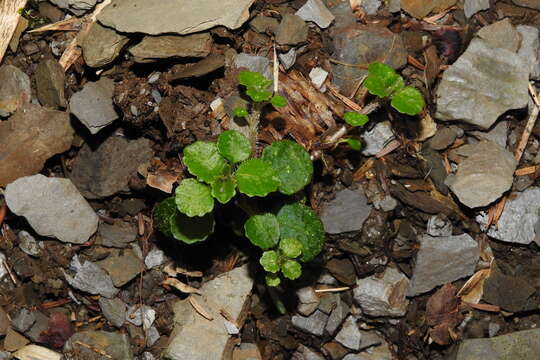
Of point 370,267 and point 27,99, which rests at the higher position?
point 27,99

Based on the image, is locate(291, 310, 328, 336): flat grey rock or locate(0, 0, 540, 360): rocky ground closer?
locate(0, 0, 540, 360): rocky ground

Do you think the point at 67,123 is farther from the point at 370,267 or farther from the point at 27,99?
the point at 370,267

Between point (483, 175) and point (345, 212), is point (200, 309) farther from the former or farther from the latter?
point (483, 175)

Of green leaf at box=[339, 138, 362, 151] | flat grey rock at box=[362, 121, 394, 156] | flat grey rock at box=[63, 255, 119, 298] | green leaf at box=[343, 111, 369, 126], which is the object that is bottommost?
flat grey rock at box=[63, 255, 119, 298]

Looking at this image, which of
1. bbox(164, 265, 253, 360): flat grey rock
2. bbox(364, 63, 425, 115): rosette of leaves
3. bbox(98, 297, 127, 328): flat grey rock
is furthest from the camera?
bbox(98, 297, 127, 328): flat grey rock

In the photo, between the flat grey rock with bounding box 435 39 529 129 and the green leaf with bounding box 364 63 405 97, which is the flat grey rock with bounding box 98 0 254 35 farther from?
the flat grey rock with bounding box 435 39 529 129

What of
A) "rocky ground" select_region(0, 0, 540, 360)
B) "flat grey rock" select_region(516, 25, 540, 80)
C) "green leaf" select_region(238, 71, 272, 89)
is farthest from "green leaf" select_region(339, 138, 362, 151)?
"flat grey rock" select_region(516, 25, 540, 80)

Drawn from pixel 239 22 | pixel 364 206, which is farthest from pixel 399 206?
pixel 239 22
